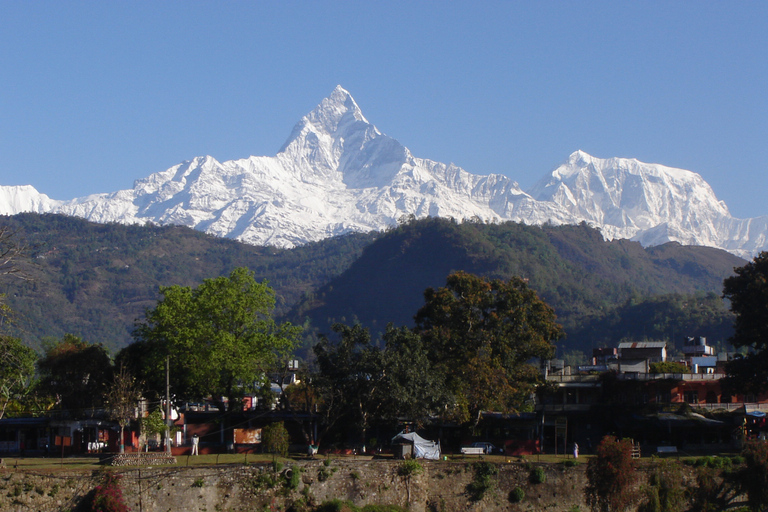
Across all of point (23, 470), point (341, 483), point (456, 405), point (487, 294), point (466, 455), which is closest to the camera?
point (23, 470)

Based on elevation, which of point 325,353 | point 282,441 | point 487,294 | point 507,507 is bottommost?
point 507,507

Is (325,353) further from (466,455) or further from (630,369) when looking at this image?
(630,369)

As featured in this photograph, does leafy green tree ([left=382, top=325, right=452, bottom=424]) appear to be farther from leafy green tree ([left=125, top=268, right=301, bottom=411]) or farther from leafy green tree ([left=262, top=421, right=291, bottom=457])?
leafy green tree ([left=125, top=268, right=301, bottom=411])

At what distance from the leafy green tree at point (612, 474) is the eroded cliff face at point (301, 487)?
3147 millimetres

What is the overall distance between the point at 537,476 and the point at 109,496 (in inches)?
827

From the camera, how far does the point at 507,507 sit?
4525 centimetres

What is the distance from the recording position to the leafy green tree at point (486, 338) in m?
60.0

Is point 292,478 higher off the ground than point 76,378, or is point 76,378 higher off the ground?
point 76,378

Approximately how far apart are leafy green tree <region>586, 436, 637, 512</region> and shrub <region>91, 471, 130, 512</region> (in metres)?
21.8

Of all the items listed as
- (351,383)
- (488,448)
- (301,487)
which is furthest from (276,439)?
(488,448)

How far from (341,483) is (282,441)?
19.3ft

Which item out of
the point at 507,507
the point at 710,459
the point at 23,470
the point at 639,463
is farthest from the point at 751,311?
the point at 23,470

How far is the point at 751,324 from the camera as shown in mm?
61594

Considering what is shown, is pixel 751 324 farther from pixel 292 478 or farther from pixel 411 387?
pixel 292 478
